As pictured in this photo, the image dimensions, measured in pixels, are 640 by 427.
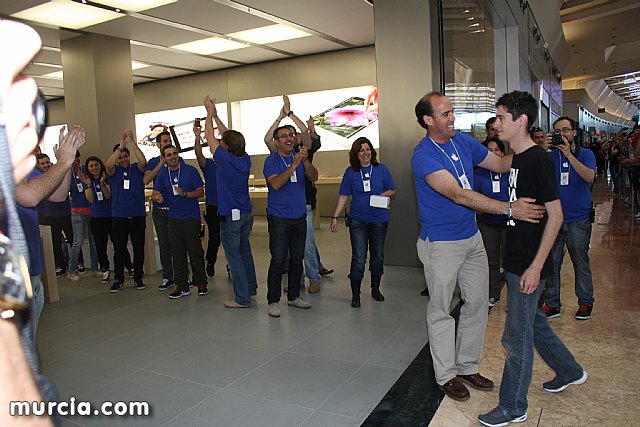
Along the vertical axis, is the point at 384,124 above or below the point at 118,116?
below

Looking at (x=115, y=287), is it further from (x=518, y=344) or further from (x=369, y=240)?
(x=518, y=344)

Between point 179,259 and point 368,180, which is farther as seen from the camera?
point 179,259

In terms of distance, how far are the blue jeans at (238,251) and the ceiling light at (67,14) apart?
4.23 meters

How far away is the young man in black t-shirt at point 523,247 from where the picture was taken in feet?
7.29

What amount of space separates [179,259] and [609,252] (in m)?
5.33

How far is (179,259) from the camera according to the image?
5.27 meters

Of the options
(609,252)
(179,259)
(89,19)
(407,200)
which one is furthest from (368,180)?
(89,19)

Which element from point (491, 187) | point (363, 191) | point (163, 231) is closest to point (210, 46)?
point (163, 231)

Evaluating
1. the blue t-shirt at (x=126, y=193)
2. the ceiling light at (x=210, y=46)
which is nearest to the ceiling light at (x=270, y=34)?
the ceiling light at (x=210, y=46)

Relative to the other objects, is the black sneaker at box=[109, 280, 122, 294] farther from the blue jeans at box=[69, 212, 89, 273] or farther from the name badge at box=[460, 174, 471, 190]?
the name badge at box=[460, 174, 471, 190]

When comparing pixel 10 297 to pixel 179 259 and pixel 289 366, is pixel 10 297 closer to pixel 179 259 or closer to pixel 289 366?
pixel 289 366

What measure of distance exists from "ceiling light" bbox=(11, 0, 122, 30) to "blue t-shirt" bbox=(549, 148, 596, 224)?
6383mm

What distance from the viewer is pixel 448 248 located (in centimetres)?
272

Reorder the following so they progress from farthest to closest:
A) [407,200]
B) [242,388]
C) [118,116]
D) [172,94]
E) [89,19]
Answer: [172,94], [118,116], [89,19], [407,200], [242,388]
